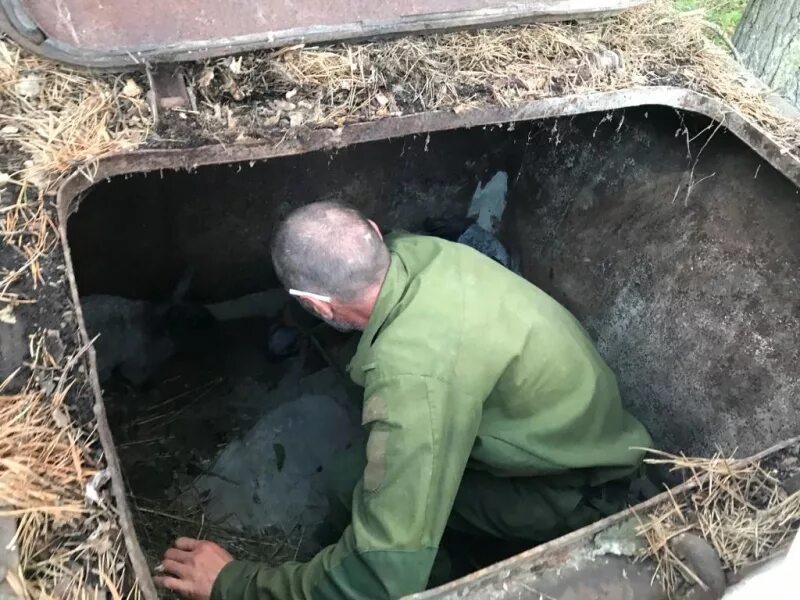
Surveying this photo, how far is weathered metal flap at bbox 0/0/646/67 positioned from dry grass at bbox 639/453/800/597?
1795 mm

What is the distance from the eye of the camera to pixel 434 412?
6.57ft

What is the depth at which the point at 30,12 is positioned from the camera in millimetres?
2184

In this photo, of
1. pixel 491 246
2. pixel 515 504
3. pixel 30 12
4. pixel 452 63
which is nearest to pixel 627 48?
pixel 452 63

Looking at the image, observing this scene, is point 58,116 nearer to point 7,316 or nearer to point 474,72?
point 7,316

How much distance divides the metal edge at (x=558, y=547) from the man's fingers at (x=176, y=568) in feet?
3.11

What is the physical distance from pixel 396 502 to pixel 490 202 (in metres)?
2.47

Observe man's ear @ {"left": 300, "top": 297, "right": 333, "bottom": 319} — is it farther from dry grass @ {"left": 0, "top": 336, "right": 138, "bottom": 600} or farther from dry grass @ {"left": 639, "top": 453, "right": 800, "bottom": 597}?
dry grass @ {"left": 639, "top": 453, "right": 800, "bottom": 597}

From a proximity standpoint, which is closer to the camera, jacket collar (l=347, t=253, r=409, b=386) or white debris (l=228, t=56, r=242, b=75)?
jacket collar (l=347, t=253, r=409, b=386)

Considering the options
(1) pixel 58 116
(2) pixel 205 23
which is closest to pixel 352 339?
(2) pixel 205 23

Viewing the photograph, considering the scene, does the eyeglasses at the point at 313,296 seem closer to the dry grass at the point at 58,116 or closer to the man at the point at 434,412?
the man at the point at 434,412

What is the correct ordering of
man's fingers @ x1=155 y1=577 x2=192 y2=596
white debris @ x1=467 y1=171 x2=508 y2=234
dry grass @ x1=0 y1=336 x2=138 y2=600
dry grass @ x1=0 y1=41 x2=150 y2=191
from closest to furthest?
dry grass @ x1=0 y1=336 x2=138 y2=600, dry grass @ x1=0 y1=41 x2=150 y2=191, man's fingers @ x1=155 y1=577 x2=192 y2=596, white debris @ x1=467 y1=171 x2=508 y2=234

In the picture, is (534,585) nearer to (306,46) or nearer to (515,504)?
(515,504)

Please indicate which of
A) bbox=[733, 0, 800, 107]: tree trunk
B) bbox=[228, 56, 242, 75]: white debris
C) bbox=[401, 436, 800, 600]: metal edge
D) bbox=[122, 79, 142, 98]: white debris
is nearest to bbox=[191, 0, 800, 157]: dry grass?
bbox=[228, 56, 242, 75]: white debris

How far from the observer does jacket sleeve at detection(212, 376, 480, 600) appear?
1936 mm
